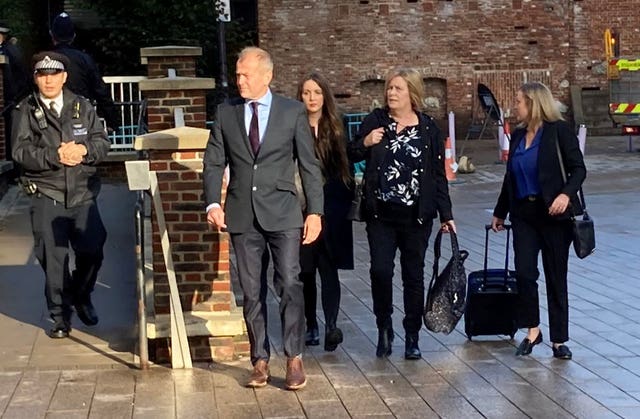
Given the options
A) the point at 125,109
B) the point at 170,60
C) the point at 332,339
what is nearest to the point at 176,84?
the point at 332,339

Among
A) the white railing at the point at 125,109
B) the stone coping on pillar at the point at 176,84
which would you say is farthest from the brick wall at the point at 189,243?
the white railing at the point at 125,109

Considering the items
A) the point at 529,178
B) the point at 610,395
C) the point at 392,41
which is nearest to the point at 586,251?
the point at 529,178

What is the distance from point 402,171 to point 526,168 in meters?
0.82

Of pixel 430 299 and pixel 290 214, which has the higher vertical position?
pixel 290 214

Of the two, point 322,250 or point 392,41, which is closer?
point 322,250

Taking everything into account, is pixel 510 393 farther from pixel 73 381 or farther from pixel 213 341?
pixel 73 381

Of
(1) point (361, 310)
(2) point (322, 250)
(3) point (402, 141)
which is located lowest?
(1) point (361, 310)

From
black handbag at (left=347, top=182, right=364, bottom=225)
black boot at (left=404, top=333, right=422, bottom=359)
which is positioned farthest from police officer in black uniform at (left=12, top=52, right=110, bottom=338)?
black boot at (left=404, top=333, right=422, bottom=359)

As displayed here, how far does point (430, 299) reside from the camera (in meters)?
7.89

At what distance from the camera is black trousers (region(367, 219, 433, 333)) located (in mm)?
7770

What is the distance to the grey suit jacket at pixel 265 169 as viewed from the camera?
6.88 metres

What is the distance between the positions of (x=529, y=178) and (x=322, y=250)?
4.67ft

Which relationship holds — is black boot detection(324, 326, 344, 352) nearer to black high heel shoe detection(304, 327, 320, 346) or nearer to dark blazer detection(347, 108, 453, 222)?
black high heel shoe detection(304, 327, 320, 346)

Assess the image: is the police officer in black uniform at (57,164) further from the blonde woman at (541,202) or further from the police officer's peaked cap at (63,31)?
the police officer's peaked cap at (63,31)
